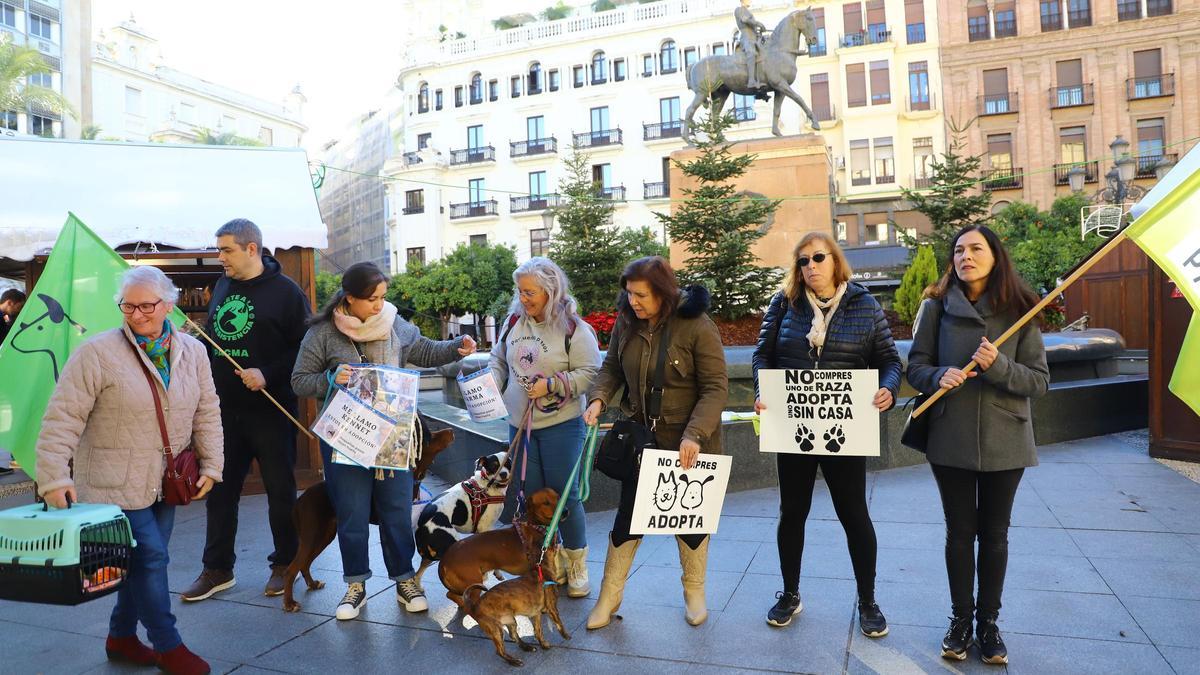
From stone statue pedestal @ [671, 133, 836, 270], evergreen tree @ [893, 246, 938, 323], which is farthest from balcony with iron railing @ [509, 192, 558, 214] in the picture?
evergreen tree @ [893, 246, 938, 323]

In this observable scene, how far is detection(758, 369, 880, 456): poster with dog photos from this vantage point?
363cm

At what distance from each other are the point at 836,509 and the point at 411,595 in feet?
7.54

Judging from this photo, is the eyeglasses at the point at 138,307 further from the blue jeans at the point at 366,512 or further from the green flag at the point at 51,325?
the blue jeans at the point at 366,512

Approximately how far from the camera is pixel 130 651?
3.62m

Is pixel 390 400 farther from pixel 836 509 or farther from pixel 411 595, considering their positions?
pixel 836 509

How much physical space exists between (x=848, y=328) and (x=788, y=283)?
37 centimetres

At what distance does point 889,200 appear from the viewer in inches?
1491

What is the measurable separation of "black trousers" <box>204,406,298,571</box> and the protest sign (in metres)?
1.26

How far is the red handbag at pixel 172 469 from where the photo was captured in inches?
135

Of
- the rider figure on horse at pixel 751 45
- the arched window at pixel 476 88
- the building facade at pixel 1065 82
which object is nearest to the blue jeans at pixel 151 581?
the rider figure on horse at pixel 751 45

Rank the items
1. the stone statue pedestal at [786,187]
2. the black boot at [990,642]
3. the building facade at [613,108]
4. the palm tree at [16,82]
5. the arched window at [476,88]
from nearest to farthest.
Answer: the black boot at [990,642], the stone statue pedestal at [786,187], the palm tree at [16,82], the building facade at [613,108], the arched window at [476,88]

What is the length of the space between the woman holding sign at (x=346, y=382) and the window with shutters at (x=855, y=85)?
4039cm

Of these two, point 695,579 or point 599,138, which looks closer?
point 695,579

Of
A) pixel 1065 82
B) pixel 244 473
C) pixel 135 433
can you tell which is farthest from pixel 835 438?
pixel 1065 82
